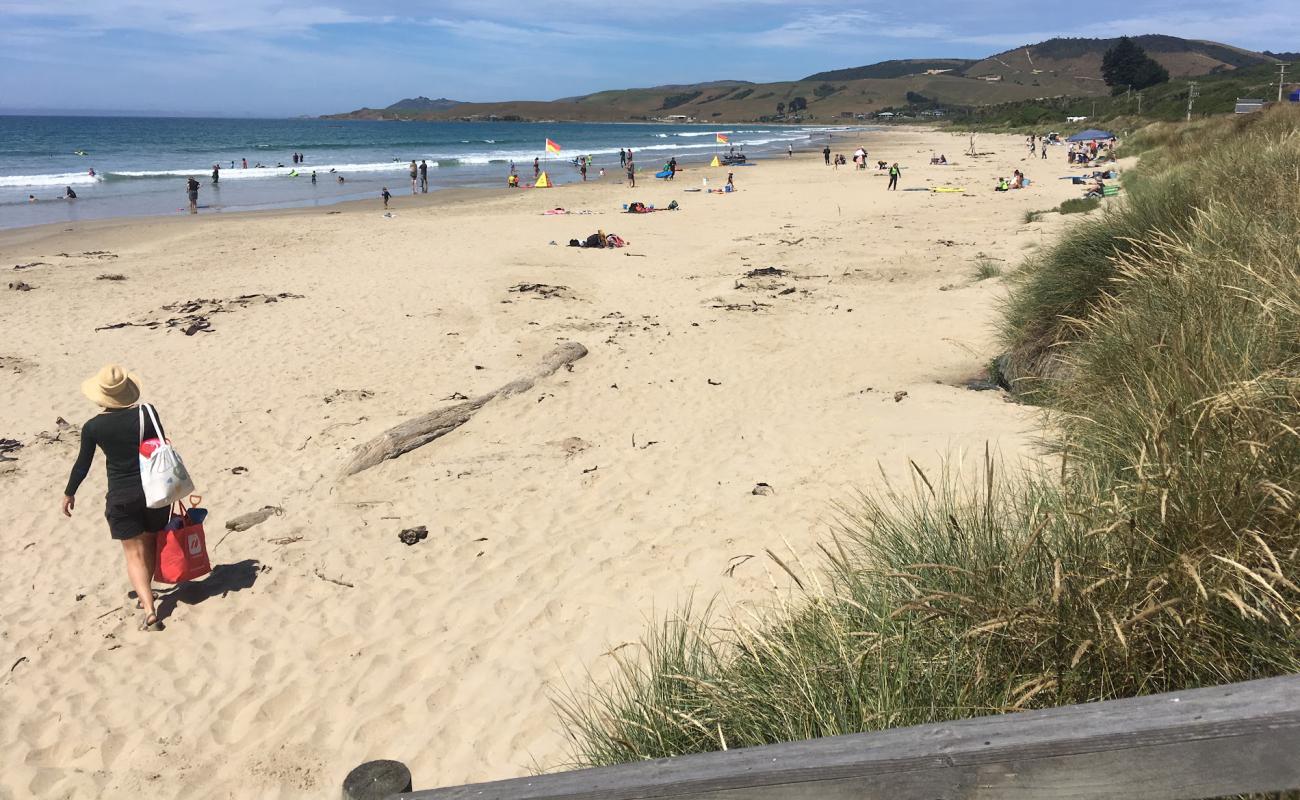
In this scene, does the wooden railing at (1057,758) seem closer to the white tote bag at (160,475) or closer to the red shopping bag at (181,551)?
the white tote bag at (160,475)

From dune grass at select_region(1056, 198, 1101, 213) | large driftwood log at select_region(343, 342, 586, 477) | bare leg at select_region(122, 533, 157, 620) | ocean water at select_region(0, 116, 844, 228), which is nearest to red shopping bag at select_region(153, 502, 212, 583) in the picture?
bare leg at select_region(122, 533, 157, 620)

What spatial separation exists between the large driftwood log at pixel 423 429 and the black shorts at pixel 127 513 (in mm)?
2000

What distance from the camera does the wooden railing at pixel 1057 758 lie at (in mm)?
1205

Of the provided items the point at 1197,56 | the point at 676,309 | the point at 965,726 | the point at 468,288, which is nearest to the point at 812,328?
the point at 676,309

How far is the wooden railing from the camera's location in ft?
3.95

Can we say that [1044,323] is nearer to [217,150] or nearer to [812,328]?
[812,328]

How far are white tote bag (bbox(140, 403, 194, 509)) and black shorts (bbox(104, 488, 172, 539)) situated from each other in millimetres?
106

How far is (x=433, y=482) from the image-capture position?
6.66 metres

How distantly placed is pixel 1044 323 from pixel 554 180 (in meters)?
37.9

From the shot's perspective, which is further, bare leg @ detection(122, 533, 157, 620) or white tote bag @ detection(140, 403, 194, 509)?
bare leg @ detection(122, 533, 157, 620)

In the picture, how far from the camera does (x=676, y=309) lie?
12023 mm

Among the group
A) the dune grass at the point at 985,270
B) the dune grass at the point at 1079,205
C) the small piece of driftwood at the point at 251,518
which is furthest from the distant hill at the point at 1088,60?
the small piece of driftwood at the point at 251,518

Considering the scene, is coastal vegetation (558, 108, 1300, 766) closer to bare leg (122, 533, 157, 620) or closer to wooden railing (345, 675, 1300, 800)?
wooden railing (345, 675, 1300, 800)

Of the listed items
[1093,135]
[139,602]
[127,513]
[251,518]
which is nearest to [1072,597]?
[127,513]
